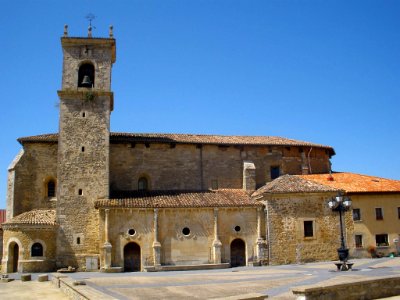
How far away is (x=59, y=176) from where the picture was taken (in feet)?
101

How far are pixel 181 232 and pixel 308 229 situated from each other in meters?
9.31

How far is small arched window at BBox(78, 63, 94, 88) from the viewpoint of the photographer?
32.4 meters

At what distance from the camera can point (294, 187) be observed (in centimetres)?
3155

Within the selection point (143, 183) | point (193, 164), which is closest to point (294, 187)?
point (193, 164)

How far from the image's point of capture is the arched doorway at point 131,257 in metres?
29.6

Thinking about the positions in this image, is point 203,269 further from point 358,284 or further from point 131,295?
point 358,284

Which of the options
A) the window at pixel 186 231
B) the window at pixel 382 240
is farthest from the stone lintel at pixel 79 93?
the window at pixel 382 240

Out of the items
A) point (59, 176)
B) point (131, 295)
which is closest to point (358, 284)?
point (131, 295)

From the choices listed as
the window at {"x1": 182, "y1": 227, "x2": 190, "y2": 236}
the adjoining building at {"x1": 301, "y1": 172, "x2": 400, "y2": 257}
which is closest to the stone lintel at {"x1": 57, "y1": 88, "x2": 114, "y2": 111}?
the window at {"x1": 182, "y1": 227, "x2": 190, "y2": 236}

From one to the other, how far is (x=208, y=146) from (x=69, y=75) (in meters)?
12.6

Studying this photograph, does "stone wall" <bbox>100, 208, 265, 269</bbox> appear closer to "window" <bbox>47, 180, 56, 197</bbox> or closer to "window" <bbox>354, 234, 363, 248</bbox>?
"window" <bbox>47, 180, 56, 197</bbox>

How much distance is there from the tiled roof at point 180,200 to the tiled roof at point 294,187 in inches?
60.6

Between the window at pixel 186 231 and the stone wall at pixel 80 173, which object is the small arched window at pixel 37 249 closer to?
the stone wall at pixel 80 173

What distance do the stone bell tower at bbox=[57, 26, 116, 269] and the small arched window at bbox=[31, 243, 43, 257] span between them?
1194 millimetres
